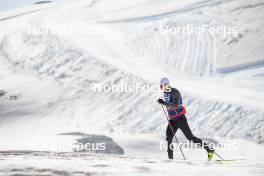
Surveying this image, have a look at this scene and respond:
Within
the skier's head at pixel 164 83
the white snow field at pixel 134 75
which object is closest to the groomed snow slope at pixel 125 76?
the white snow field at pixel 134 75

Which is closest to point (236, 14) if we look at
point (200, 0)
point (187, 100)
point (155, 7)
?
point (200, 0)

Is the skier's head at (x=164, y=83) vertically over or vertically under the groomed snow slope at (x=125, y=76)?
under

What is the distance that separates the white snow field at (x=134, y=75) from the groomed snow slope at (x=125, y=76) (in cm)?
5

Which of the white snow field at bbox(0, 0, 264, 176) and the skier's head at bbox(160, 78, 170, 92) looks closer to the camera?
the skier's head at bbox(160, 78, 170, 92)

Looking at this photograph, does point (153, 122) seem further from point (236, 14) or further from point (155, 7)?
point (155, 7)

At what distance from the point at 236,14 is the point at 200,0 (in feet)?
13.7

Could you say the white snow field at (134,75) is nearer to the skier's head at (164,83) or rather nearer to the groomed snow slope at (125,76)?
the groomed snow slope at (125,76)

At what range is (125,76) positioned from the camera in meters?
21.3

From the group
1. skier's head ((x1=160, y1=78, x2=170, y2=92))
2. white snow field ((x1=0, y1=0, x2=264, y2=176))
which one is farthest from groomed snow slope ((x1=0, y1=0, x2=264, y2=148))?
skier's head ((x1=160, y1=78, x2=170, y2=92))

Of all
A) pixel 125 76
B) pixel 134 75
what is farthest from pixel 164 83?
pixel 125 76

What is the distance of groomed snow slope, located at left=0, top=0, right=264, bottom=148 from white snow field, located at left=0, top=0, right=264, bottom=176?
0.16 ft

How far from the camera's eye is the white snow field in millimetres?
16219

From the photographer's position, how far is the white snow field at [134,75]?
1622 cm

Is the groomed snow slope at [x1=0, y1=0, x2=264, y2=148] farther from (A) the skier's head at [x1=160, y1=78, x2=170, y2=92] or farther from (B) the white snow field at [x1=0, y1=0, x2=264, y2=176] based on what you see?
(A) the skier's head at [x1=160, y1=78, x2=170, y2=92]
